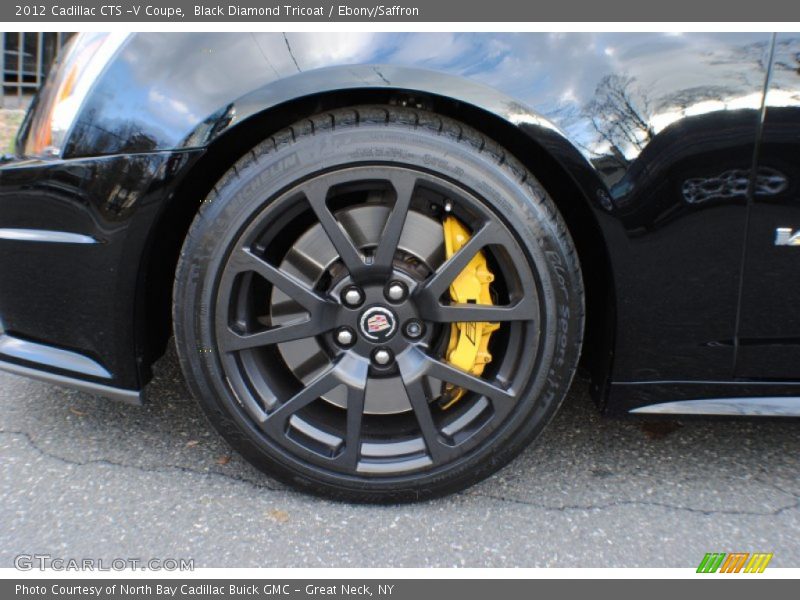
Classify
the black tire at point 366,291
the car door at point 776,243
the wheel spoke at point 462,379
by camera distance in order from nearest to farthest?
1. the car door at point 776,243
2. the black tire at point 366,291
3. the wheel spoke at point 462,379

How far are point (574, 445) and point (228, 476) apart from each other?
105cm

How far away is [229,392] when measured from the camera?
171 centimetres

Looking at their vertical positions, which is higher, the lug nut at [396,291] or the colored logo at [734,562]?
the lug nut at [396,291]

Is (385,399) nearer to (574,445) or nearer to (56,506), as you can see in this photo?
(574,445)

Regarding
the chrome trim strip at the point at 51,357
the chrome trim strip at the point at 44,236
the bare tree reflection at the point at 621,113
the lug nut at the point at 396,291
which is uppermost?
the bare tree reflection at the point at 621,113

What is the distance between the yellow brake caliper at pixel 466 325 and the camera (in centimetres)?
171

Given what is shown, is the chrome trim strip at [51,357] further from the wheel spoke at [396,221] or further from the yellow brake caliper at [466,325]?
the yellow brake caliper at [466,325]

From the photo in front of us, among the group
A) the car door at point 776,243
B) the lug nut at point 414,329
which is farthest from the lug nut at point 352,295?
the car door at point 776,243

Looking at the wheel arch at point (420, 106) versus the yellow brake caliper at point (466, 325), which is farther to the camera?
the yellow brake caliper at point (466, 325)

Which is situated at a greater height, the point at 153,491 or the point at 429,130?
the point at 429,130

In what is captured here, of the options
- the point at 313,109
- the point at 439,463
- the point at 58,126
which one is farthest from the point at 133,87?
the point at 439,463

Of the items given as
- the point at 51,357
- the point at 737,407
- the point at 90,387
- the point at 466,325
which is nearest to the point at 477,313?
the point at 466,325

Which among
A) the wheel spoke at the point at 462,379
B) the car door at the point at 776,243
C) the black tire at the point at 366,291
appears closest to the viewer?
the car door at the point at 776,243

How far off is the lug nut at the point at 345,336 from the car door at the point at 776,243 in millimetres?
959
